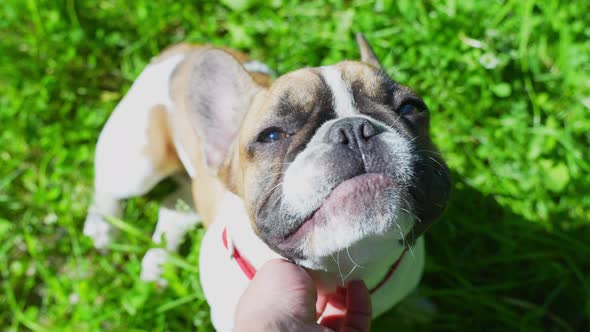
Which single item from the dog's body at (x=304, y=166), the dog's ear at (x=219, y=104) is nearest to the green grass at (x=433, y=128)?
the dog's body at (x=304, y=166)

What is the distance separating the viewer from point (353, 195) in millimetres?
2139

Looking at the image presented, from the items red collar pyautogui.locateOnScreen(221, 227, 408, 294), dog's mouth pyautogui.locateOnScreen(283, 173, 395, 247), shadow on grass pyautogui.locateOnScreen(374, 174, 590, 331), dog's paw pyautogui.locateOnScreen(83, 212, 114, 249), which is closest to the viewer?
dog's mouth pyautogui.locateOnScreen(283, 173, 395, 247)

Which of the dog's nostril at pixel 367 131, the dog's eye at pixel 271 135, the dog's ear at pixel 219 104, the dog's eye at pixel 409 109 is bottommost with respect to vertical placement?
the dog's ear at pixel 219 104

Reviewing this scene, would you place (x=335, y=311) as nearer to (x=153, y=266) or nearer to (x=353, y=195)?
(x=353, y=195)

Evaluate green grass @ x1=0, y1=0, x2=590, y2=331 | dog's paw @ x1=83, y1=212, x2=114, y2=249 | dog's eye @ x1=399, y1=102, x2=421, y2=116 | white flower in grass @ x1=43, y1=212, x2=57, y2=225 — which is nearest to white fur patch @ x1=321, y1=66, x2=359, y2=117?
dog's eye @ x1=399, y1=102, x2=421, y2=116

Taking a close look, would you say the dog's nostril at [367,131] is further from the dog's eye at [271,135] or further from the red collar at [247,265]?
the red collar at [247,265]

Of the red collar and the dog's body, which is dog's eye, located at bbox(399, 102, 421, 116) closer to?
the dog's body

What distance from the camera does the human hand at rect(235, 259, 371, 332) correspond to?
7.46 feet

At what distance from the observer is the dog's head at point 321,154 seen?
217cm

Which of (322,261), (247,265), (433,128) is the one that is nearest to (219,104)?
(247,265)

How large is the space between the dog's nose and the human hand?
632 millimetres

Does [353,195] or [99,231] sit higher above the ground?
[353,195]

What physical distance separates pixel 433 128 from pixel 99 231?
2.64m

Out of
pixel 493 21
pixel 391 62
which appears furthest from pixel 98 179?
pixel 493 21
